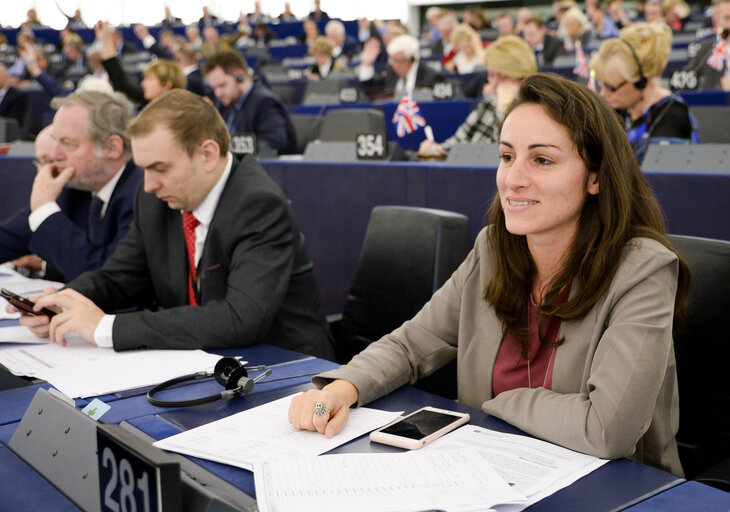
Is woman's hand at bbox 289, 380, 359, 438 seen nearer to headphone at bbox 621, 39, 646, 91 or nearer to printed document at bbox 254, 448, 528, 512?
printed document at bbox 254, 448, 528, 512

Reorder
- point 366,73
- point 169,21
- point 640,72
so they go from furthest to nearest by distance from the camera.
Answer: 1. point 169,21
2. point 366,73
3. point 640,72

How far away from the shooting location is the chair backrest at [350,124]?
503 cm

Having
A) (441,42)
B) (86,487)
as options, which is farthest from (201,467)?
(441,42)

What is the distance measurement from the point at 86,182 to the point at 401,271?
1.13 meters

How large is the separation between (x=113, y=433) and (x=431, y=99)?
656 centimetres

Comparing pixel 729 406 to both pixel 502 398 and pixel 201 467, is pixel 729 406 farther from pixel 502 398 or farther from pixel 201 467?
pixel 201 467

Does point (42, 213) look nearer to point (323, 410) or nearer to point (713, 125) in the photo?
point (323, 410)

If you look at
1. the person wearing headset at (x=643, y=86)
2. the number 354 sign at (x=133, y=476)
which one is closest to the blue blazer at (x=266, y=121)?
the person wearing headset at (x=643, y=86)

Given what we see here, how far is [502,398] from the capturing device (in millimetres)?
1286

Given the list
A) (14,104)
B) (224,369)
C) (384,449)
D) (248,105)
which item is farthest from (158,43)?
(384,449)

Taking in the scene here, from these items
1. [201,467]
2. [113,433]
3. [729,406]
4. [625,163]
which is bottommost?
[729,406]

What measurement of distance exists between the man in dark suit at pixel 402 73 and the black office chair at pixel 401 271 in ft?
15.9

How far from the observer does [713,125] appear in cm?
387

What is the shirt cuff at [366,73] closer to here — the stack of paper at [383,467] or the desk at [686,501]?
the stack of paper at [383,467]
